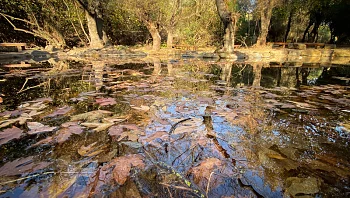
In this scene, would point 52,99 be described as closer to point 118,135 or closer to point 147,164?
point 118,135

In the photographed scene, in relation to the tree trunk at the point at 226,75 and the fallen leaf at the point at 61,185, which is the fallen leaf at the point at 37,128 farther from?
the tree trunk at the point at 226,75

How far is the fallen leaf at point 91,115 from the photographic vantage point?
4.77 feet

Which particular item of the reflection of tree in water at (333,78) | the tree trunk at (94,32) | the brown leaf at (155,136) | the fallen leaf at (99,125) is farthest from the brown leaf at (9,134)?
the tree trunk at (94,32)

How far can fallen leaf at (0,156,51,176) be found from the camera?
0.85 meters

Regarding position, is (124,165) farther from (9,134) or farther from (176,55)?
(176,55)

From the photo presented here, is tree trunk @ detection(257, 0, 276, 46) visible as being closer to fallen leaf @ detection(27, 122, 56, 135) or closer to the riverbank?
the riverbank

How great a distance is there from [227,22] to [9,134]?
8.27 metres

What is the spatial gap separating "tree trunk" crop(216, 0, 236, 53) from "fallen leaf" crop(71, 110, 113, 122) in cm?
763

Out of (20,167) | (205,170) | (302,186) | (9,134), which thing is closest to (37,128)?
(9,134)

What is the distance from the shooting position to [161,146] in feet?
3.63

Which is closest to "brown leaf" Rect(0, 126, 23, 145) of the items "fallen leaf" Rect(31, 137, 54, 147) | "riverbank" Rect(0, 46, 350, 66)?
"fallen leaf" Rect(31, 137, 54, 147)

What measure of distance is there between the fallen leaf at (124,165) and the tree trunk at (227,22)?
809 centimetres

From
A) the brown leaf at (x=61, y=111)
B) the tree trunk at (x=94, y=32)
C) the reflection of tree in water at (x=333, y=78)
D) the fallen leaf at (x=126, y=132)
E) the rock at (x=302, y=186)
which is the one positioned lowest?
the rock at (x=302, y=186)

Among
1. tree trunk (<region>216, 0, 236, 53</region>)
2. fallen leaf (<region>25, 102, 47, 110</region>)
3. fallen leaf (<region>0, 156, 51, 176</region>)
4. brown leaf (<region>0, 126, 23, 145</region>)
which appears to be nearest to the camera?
fallen leaf (<region>0, 156, 51, 176</region>)
